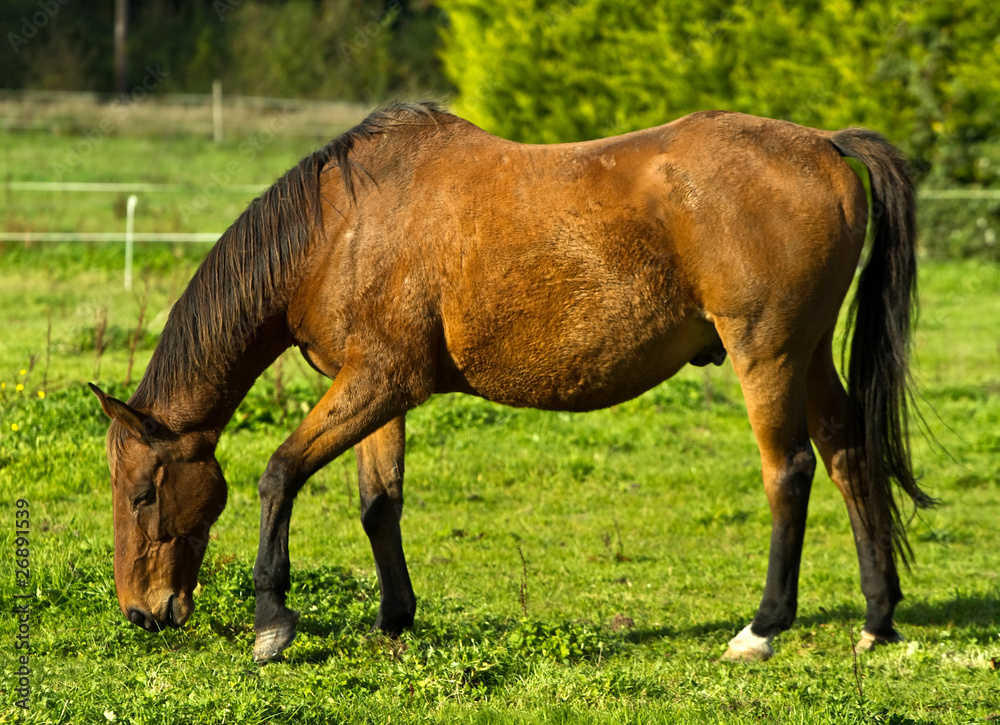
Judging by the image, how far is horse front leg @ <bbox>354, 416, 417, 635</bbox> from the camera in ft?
15.5

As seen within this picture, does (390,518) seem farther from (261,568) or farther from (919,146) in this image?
(919,146)

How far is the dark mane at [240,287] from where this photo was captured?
439 centimetres

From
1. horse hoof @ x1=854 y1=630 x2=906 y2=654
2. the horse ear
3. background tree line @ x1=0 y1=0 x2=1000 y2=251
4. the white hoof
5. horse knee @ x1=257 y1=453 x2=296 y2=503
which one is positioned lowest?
horse hoof @ x1=854 y1=630 x2=906 y2=654

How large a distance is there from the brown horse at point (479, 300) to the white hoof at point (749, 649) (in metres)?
0.01

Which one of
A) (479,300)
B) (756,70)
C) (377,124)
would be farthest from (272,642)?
(756,70)

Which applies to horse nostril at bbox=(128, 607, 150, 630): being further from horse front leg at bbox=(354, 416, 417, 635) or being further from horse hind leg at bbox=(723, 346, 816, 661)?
horse hind leg at bbox=(723, 346, 816, 661)

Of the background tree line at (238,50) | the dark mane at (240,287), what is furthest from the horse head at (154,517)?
the background tree line at (238,50)

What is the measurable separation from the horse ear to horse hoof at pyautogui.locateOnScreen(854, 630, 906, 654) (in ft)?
10.8

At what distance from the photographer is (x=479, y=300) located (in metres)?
4.40

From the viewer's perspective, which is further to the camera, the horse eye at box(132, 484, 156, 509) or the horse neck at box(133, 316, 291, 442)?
the horse neck at box(133, 316, 291, 442)

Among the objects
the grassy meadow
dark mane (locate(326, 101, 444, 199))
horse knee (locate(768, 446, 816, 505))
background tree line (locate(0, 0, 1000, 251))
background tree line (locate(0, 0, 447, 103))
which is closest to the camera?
the grassy meadow

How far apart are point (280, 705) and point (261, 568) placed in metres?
0.81

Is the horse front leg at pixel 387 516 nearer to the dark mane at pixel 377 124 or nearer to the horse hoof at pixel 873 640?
the dark mane at pixel 377 124

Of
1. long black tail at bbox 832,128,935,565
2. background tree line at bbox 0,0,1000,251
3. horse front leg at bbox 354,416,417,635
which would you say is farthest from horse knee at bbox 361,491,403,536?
background tree line at bbox 0,0,1000,251
